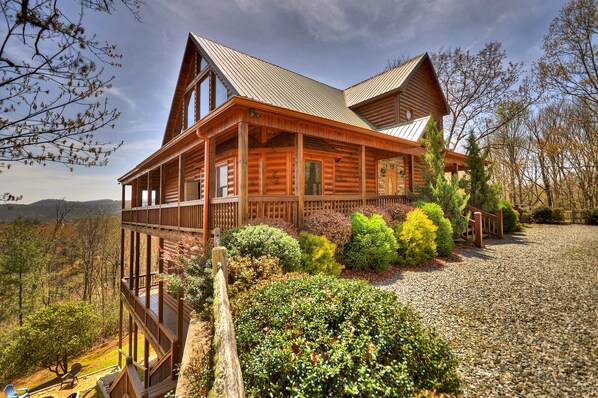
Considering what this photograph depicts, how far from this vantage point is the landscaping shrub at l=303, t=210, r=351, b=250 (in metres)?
7.29

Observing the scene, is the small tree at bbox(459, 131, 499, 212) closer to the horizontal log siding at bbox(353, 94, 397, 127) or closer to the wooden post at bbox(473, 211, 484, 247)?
the wooden post at bbox(473, 211, 484, 247)

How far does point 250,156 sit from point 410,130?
8977 millimetres

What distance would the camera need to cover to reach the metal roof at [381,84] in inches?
635

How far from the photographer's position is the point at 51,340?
1788cm

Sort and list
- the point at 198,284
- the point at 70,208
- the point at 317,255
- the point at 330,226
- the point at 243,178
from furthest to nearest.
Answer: the point at 70,208 → the point at 330,226 → the point at 243,178 → the point at 317,255 → the point at 198,284

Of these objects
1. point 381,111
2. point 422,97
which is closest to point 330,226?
point 381,111

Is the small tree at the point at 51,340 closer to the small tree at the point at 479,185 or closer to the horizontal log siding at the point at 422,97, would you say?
the horizontal log siding at the point at 422,97

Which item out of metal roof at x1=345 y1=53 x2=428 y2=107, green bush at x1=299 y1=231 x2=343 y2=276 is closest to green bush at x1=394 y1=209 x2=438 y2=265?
green bush at x1=299 y1=231 x2=343 y2=276

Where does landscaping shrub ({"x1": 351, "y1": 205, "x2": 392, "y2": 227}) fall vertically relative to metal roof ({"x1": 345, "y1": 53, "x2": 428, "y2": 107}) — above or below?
below

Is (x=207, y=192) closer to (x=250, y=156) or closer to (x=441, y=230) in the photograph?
(x=250, y=156)

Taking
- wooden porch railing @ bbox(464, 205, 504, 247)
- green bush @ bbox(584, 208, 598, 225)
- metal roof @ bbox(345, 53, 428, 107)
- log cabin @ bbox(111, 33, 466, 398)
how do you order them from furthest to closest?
green bush @ bbox(584, 208, 598, 225) < metal roof @ bbox(345, 53, 428, 107) < wooden porch railing @ bbox(464, 205, 504, 247) < log cabin @ bbox(111, 33, 466, 398)

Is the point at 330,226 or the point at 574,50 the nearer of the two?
the point at 330,226

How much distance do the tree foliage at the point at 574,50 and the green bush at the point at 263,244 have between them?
1027 inches

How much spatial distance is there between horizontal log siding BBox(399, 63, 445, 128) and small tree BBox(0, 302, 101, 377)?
1073 inches
